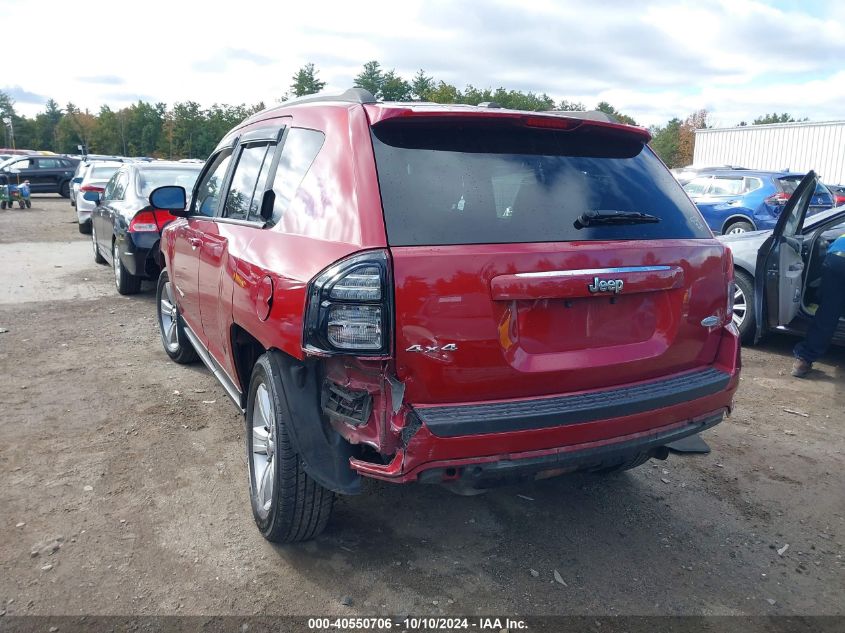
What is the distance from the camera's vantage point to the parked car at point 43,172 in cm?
2861

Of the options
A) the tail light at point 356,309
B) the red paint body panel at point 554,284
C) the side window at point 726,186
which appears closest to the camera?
the tail light at point 356,309

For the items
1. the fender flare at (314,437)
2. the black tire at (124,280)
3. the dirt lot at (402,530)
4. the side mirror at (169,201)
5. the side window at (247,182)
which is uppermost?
the side window at (247,182)

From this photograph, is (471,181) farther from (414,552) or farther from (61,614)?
(61,614)

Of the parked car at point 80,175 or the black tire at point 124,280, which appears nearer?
the black tire at point 124,280

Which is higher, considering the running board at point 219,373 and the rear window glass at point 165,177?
the rear window glass at point 165,177

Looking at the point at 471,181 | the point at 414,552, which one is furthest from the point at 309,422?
the point at 471,181

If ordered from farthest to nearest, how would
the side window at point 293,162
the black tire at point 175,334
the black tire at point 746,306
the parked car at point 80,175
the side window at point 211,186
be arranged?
the parked car at point 80,175
the black tire at point 746,306
the black tire at point 175,334
the side window at point 211,186
the side window at point 293,162

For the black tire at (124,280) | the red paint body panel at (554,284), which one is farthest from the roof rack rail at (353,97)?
the black tire at (124,280)

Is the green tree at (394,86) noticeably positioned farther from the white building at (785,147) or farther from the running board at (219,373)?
the running board at (219,373)

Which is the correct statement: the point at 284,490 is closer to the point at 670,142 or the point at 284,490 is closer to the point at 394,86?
the point at 394,86

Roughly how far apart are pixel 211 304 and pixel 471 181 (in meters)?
1.85

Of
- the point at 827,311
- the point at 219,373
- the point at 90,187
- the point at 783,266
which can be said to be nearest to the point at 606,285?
the point at 219,373

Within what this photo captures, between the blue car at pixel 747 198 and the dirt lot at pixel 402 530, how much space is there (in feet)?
32.5

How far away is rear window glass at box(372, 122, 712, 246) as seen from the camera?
8.09 feet
